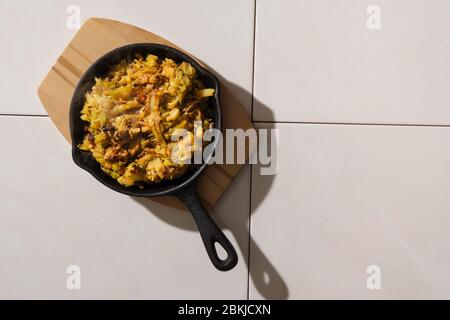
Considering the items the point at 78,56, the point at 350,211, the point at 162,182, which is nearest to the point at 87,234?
the point at 162,182

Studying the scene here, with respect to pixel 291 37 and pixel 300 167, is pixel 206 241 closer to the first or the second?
pixel 300 167

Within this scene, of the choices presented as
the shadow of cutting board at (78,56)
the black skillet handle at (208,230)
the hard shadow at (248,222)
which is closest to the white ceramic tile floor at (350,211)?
the hard shadow at (248,222)

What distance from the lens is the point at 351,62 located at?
0.91 meters

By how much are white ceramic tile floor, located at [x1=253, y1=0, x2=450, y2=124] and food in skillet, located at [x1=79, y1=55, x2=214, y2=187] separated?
0.60ft

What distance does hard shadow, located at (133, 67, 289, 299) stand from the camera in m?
0.90

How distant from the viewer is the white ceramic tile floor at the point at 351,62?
0.90 m

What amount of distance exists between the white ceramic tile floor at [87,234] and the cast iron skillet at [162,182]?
97mm

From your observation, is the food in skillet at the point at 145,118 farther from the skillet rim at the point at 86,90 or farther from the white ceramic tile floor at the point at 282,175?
the white ceramic tile floor at the point at 282,175

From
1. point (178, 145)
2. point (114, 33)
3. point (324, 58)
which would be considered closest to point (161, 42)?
point (114, 33)

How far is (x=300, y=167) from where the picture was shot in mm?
917

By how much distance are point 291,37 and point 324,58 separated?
8 cm

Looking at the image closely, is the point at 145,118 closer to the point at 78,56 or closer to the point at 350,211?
the point at 78,56

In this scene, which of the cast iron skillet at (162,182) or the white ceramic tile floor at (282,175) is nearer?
the cast iron skillet at (162,182)

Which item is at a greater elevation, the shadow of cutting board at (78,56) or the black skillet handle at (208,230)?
the shadow of cutting board at (78,56)
